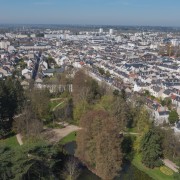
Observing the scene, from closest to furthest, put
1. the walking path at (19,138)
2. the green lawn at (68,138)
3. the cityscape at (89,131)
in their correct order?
the cityscape at (89,131) → the walking path at (19,138) → the green lawn at (68,138)

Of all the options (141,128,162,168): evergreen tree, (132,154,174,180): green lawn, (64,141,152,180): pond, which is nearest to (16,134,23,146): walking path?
(64,141,152,180): pond

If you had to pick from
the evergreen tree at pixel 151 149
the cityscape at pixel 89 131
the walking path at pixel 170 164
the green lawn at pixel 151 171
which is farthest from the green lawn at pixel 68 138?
the walking path at pixel 170 164

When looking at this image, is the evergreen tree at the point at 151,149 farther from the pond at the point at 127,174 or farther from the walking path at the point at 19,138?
the walking path at the point at 19,138

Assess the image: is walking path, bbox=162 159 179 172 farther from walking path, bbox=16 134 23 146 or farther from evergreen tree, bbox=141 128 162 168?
walking path, bbox=16 134 23 146

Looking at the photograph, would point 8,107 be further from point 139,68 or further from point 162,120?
point 139,68

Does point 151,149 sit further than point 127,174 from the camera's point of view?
Yes

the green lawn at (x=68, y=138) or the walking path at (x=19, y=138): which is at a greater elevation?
Result: the walking path at (x=19, y=138)

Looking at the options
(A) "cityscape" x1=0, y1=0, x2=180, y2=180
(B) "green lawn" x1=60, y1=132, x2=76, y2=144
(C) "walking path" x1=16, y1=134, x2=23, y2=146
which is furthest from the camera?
(B) "green lawn" x1=60, y1=132, x2=76, y2=144

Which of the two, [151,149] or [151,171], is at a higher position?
[151,149]

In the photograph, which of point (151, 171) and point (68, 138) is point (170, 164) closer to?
point (151, 171)

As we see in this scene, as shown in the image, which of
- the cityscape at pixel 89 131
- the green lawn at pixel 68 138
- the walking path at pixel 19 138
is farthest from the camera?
the green lawn at pixel 68 138

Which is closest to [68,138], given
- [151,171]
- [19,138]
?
[19,138]

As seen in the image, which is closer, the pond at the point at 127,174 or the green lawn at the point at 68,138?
the pond at the point at 127,174
